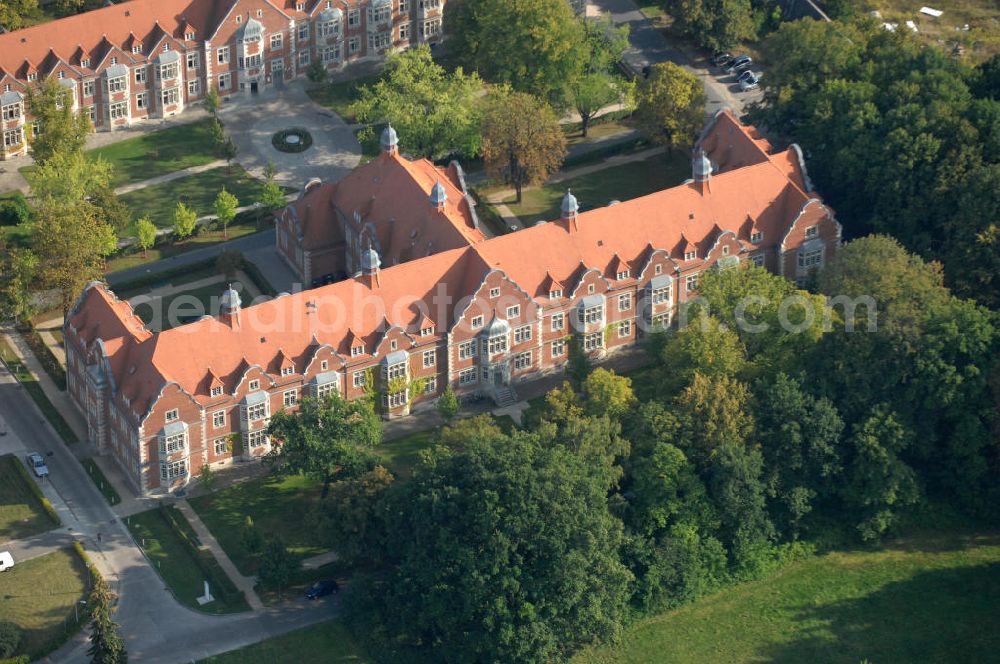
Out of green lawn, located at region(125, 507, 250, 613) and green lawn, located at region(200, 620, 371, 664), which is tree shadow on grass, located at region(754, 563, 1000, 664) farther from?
green lawn, located at region(125, 507, 250, 613)

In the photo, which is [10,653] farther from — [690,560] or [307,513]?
[690,560]

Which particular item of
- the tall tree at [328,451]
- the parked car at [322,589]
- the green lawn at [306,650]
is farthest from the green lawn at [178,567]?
the tall tree at [328,451]

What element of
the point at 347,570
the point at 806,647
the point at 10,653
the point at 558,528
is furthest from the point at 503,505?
the point at 10,653

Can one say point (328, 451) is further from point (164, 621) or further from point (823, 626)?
point (823, 626)

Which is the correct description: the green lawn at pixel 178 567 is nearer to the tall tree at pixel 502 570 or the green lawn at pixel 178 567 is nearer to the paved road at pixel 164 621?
the paved road at pixel 164 621

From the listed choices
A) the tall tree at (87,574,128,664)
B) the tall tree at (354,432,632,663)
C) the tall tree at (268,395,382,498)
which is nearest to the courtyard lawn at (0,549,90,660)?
the tall tree at (87,574,128,664)

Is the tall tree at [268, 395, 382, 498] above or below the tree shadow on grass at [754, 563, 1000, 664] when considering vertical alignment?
above
